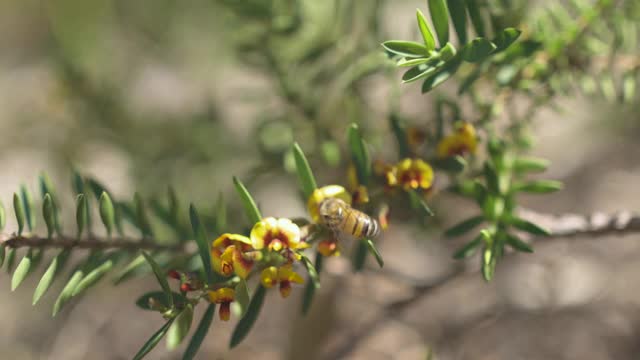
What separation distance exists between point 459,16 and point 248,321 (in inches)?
19.4

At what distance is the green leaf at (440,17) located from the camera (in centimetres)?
82

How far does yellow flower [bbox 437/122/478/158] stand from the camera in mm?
1034

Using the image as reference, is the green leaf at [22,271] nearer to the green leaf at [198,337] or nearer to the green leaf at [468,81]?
the green leaf at [198,337]

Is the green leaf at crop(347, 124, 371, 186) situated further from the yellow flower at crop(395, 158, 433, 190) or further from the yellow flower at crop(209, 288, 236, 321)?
the yellow flower at crop(209, 288, 236, 321)

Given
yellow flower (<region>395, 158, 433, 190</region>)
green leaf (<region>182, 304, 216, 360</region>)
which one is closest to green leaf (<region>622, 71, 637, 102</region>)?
yellow flower (<region>395, 158, 433, 190</region>)

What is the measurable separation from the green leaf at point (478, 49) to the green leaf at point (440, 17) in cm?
3

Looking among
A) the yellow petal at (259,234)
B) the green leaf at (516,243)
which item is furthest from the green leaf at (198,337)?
the green leaf at (516,243)

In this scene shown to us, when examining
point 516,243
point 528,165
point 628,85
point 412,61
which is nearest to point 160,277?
point 412,61

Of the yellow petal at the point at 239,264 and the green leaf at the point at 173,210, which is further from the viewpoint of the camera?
the green leaf at the point at 173,210

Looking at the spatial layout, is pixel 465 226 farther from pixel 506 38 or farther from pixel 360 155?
pixel 506 38

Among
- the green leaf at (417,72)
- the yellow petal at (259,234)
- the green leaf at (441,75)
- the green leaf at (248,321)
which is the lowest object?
the green leaf at (248,321)

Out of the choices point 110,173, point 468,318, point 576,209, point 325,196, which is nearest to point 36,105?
point 110,173

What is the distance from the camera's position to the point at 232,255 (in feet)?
2.63

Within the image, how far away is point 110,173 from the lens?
7.90 ft
